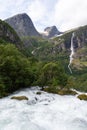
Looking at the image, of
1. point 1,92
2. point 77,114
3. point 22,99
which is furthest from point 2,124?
point 1,92

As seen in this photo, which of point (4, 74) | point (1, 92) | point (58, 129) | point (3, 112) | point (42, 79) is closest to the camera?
point (58, 129)

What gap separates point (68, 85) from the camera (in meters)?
90.5

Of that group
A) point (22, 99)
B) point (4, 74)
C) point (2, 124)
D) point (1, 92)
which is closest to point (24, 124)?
point (2, 124)

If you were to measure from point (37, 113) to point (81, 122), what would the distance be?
29.6ft

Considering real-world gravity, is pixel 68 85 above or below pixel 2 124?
below

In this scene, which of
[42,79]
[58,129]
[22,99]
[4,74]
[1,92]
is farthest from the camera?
[42,79]

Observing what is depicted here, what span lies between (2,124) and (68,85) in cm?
5373

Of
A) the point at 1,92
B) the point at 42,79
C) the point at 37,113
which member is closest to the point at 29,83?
the point at 42,79

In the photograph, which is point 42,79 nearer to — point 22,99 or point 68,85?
point 68,85

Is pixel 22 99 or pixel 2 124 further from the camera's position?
pixel 22 99

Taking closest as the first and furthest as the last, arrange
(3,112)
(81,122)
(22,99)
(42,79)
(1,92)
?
(81,122), (3,112), (22,99), (1,92), (42,79)

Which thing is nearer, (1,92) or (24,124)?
(24,124)

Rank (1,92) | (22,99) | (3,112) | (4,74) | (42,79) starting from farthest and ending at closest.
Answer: (42,79) → (4,74) → (1,92) → (22,99) → (3,112)

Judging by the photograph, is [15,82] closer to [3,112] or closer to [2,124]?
[3,112]
